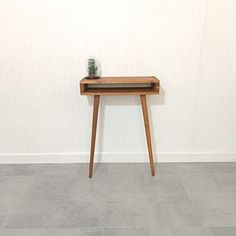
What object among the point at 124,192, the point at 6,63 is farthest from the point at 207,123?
the point at 6,63

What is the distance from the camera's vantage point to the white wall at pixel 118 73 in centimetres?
146

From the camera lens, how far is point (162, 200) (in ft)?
4.42

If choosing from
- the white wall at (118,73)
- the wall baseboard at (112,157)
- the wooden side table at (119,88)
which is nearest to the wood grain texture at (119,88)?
the wooden side table at (119,88)

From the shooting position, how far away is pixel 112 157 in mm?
1788

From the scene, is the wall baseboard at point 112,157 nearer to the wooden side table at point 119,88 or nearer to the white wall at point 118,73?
the white wall at point 118,73

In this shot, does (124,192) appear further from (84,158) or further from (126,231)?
A: (84,158)

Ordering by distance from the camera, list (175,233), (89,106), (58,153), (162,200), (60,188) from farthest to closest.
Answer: (58,153) → (89,106) → (60,188) → (162,200) → (175,233)

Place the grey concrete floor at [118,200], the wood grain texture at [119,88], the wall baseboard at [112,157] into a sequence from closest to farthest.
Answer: the grey concrete floor at [118,200], the wood grain texture at [119,88], the wall baseboard at [112,157]

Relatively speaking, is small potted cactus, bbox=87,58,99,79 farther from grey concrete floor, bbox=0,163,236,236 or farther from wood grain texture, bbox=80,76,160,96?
grey concrete floor, bbox=0,163,236,236

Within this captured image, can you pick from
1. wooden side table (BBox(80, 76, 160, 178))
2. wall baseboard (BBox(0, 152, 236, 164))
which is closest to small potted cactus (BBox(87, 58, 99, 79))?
wooden side table (BBox(80, 76, 160, 178))

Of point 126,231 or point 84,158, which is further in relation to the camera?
point 84,158

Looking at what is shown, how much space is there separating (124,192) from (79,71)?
0.93 meters

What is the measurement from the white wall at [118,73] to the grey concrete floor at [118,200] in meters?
0.16

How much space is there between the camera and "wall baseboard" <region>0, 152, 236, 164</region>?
1.78 metres
